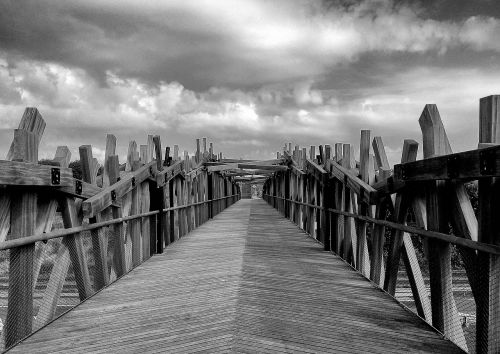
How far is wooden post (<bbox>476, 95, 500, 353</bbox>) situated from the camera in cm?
328

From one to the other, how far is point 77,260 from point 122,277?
186 cm

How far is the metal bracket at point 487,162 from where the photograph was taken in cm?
314

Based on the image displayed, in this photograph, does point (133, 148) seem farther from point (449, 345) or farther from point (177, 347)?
point (449, 345)

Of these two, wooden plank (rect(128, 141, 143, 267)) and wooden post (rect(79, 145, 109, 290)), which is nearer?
wooden post (rect(79, 145, 109, 290))

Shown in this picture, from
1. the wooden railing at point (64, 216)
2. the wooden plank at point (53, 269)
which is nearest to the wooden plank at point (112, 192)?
the wooden railing at point (64, 216)

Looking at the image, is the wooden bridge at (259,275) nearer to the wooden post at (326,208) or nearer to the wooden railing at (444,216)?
the wooden railing at (444,216)

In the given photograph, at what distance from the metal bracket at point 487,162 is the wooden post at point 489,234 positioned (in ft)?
0.39

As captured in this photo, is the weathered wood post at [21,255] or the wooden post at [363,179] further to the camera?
the wooden post at [363,179]

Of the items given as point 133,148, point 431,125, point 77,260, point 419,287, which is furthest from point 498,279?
point 133,148

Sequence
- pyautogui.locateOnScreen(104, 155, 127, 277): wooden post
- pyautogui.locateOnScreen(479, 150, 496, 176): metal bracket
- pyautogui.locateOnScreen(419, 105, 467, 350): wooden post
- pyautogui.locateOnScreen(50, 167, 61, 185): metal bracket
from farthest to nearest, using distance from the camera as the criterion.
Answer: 1. pyautogui.locateOnScreen(104, 155, 127, 277): wooden post
2. pyautogui.locateOnScreen(50, 167, 61, 185): metal bracket
3. pyautogui.locateOnScreen(419, 105, 467, 350): wooden post
4. pyautogui.locateOnScreen(479, 150, 496, 176): metal bracket

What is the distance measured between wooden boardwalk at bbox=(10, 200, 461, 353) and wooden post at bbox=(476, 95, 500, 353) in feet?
1.68

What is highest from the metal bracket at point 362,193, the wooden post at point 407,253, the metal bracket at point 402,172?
the metal bracket at point 402,172

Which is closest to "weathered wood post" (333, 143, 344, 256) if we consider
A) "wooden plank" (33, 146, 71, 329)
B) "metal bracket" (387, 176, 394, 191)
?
"metal bracket" (387, 176, 394, 191)

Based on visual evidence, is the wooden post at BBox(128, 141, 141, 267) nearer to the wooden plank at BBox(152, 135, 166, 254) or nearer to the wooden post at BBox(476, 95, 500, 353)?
the wooden plank at BBox(152, 135, 166, 254)
